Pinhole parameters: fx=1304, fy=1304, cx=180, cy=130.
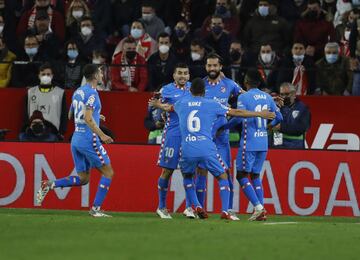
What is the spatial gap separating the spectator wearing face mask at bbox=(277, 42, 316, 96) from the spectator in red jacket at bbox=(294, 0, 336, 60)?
0.56 metres

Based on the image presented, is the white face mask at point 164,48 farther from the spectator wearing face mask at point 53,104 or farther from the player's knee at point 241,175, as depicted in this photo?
the player's knee at point 241,175

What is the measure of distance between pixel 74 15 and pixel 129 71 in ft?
9.34

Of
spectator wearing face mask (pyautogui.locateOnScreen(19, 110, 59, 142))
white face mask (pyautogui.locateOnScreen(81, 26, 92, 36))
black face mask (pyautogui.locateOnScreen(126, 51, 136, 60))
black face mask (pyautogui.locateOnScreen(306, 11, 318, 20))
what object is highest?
black face mask (pyautogui.locateOnScreen(306, 11, 318, 20))

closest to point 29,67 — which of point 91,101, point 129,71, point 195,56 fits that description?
point 129,71

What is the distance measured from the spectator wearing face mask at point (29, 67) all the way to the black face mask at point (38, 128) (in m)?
1.34

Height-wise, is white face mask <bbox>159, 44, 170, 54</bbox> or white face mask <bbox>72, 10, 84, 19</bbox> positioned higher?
white face mask <bbox>72, 10, 84, 19</bbox>

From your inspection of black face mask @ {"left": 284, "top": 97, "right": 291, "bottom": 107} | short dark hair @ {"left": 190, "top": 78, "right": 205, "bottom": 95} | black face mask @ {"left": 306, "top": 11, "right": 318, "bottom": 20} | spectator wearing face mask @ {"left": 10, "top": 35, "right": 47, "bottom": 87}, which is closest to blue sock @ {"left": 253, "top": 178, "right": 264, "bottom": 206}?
short dark hair @ {"left": 190, "top": 78, "right": 205, "bottom": 95}

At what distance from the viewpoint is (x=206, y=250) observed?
46.4ft

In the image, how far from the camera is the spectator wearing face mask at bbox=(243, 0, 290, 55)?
25656 millimetres

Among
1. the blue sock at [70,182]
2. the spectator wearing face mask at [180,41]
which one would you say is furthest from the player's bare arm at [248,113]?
the spectator wearing face mask at [180,41]

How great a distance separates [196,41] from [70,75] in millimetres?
2461

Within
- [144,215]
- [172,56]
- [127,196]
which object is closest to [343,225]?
[144,215]

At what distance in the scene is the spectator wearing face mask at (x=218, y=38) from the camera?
25.3 meters

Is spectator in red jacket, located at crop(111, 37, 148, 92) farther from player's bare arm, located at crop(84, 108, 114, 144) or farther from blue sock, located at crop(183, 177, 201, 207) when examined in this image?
blue sock, located at crop(183, 177, 201, 207)
